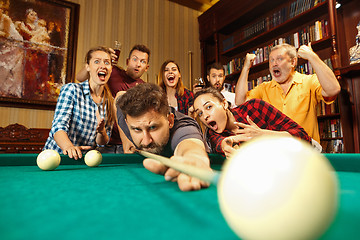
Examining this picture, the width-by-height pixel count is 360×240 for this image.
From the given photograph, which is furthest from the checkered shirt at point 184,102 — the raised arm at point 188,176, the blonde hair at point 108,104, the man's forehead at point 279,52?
the raised arm at point 188,176

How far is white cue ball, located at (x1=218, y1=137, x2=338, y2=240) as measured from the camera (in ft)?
1.19

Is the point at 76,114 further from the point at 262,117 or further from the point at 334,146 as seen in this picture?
the point at 334,146

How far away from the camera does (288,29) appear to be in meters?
4.18

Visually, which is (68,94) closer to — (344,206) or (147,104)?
(147,104)

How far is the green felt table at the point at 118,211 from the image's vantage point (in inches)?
17.2

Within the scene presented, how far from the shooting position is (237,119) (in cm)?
226

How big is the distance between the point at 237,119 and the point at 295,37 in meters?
2.46

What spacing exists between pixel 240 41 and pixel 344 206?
15.5 feet

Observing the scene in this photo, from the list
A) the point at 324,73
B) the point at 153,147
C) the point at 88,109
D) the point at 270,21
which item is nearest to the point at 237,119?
the point at 153,147

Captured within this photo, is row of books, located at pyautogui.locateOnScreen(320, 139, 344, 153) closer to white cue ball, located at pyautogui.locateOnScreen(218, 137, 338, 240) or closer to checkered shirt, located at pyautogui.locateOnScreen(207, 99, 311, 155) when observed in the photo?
checkered shirt, located at pyautogui.locateOnScreen(207, 99, 311, 155)

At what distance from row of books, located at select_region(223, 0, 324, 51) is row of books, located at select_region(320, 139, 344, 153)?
6.56ft

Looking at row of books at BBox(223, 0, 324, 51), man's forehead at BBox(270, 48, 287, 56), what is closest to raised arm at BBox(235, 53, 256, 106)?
man's forehead at BBox(270, 48, 287, 56)

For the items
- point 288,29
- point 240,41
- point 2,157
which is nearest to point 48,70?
point 2,157

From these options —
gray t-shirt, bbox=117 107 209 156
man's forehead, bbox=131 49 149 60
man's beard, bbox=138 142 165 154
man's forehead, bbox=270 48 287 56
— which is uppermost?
man's forehead, bbox=131 49 149 60
